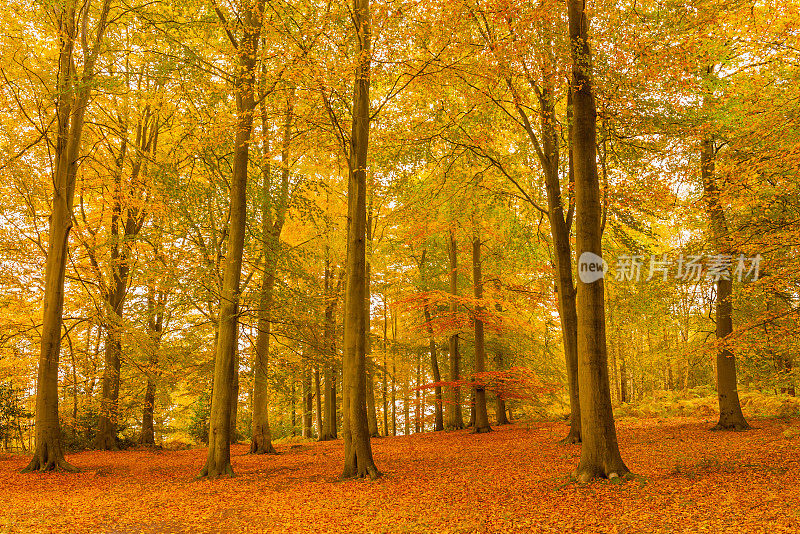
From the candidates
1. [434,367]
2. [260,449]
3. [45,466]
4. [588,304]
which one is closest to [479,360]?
[434,367]

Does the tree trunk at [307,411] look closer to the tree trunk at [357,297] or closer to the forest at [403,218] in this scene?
the forest at [403,218]

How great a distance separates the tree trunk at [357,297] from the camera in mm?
8320

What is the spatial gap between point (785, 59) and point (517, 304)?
1004cm

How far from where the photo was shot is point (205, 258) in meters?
10.5

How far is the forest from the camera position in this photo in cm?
680

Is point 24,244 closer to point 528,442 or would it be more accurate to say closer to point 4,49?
point 4,49

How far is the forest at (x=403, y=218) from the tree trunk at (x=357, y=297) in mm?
48

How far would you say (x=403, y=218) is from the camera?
1644 cm

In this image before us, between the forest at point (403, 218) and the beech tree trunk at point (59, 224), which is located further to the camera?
the beech tree trunk at point (59, 224)

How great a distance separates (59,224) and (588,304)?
10782 millimetres

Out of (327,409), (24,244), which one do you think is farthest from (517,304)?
(24,244)

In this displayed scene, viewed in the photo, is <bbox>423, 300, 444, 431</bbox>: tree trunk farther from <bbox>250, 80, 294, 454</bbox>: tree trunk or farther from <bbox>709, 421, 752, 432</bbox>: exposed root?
<bbox>709, 421, 752, 432</bbox>: exposed root

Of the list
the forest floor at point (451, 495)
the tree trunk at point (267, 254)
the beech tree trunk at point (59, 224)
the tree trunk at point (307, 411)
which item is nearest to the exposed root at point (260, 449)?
the tree trunk at point (267, 254)

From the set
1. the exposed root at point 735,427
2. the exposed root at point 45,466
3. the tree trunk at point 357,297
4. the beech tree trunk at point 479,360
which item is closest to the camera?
the tree trunk at point 357,297
